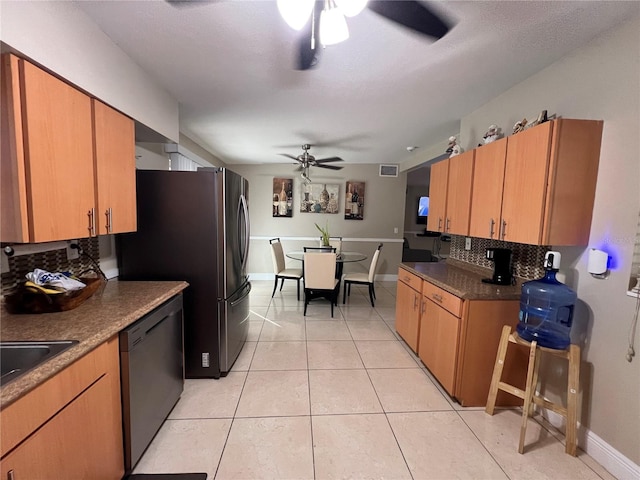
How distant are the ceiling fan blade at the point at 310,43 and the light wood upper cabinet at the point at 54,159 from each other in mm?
1237

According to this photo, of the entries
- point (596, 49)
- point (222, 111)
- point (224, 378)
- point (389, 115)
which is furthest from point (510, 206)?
point (222, 111)

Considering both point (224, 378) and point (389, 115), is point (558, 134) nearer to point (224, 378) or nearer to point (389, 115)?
point (389, 115)

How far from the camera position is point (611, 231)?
4.95 ft

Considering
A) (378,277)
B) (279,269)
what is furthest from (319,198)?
(378,277)

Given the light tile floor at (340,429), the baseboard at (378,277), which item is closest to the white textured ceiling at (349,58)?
the light tile floor at (340,429)

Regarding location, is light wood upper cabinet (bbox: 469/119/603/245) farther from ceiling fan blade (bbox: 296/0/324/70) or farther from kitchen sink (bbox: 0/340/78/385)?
kitchen sink (bbox: 0/340/78/385)

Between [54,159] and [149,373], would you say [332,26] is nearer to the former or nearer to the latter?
[54,159]

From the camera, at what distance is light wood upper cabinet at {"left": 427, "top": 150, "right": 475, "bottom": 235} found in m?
2.28

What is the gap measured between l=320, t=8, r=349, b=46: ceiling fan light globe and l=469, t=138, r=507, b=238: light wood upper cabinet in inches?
55.7

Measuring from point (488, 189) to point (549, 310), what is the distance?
919 mm

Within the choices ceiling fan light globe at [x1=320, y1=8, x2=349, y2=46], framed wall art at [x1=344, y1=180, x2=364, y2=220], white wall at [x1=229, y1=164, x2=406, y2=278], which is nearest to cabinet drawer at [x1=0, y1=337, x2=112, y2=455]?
ceiling fan light globe at [x1=320, y1=8, x2=349, y2=46]

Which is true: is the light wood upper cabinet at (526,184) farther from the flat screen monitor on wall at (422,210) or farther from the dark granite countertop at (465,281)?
the flat screen monitor on wall at (422,210)

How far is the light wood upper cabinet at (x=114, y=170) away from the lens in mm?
1531

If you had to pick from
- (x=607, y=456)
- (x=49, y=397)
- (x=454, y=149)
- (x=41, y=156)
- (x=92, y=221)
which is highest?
(x=454, y=149)
